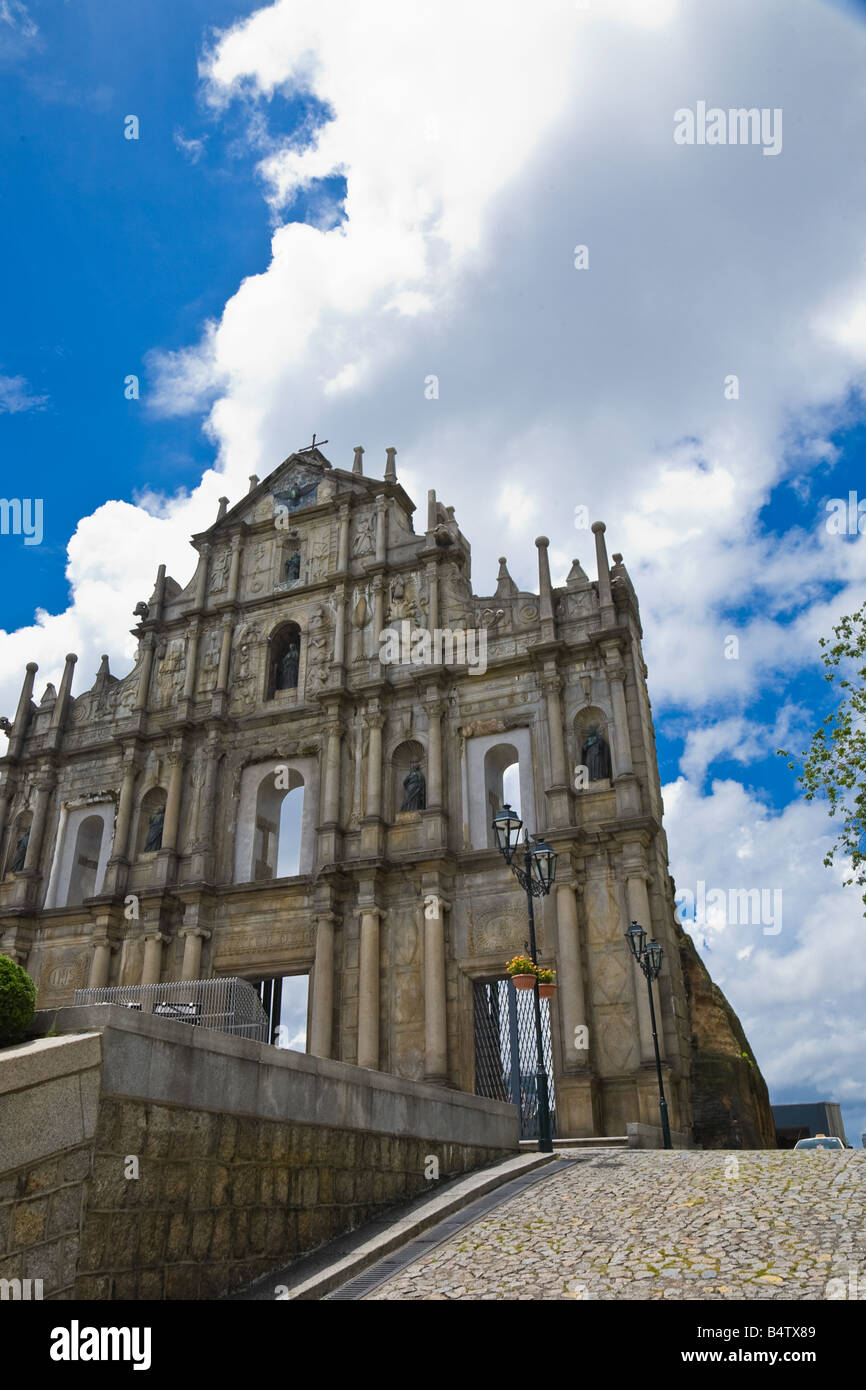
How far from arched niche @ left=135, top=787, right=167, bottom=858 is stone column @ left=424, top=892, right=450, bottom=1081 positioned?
334 inches

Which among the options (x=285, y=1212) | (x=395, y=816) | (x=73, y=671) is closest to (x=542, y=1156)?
(x=285, y=1212)

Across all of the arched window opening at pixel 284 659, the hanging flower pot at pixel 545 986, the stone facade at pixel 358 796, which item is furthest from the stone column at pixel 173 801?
the hanging flower pot at pixel 545 986

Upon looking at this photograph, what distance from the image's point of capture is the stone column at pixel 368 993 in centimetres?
2324

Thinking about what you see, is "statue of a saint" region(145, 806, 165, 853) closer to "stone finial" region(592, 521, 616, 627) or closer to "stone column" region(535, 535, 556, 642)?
"stone column" region(535, 535, 556, 642)

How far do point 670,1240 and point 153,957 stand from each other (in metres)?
19.9

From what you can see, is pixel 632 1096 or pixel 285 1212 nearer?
pixel 285 1212

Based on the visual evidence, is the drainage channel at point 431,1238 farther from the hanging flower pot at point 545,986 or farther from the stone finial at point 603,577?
the stone finial at point 603,577

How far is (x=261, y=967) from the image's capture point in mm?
25781

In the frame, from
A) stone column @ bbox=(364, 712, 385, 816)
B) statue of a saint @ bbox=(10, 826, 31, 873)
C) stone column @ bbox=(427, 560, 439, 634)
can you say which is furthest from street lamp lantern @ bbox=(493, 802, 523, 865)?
statue of a saint @ bbox=(10, 826, 31, 873)

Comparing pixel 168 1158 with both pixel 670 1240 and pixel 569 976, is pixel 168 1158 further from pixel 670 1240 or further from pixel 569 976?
pixel 569 976

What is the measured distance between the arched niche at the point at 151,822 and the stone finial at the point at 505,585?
10950 mm
